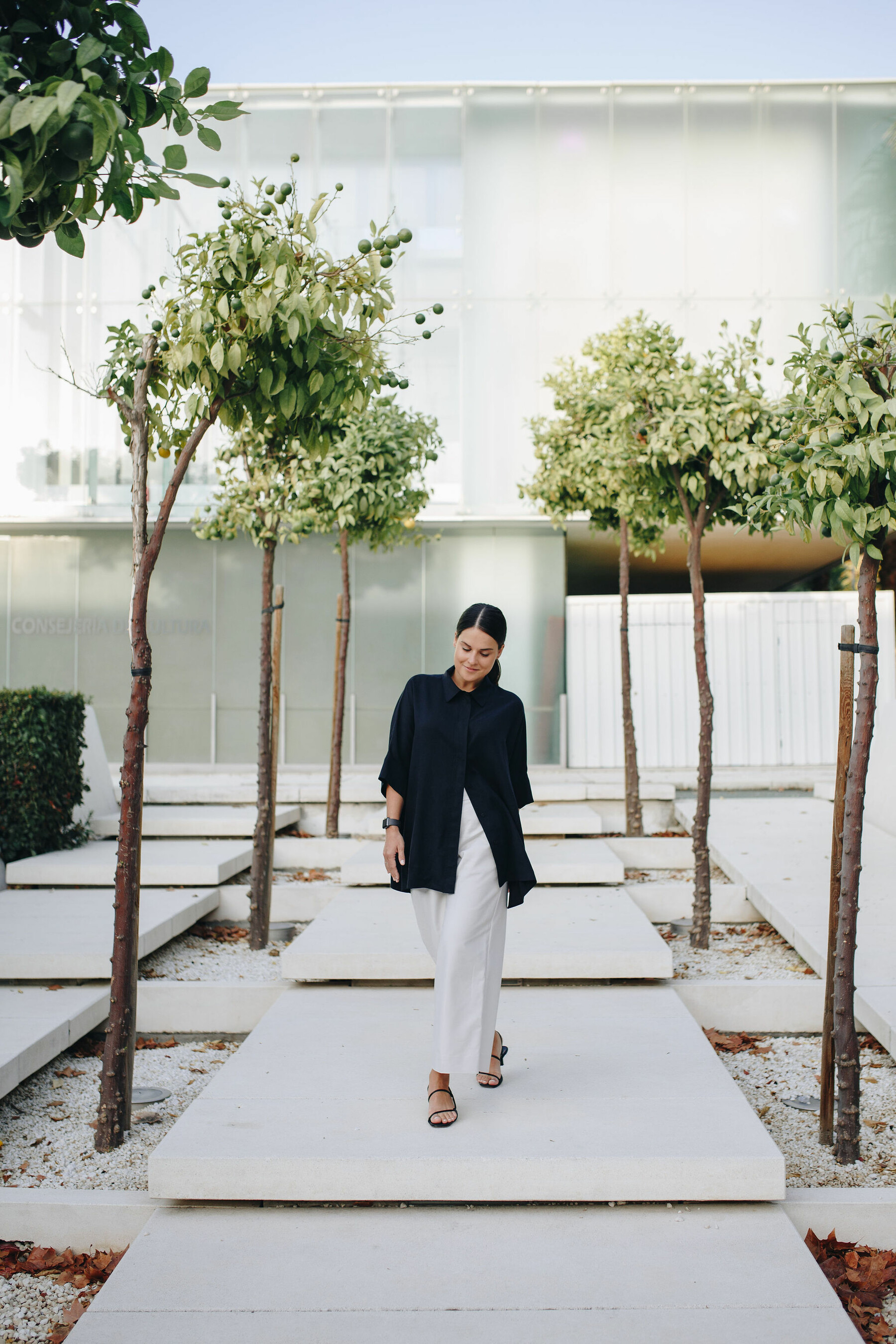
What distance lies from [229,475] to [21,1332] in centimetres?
619

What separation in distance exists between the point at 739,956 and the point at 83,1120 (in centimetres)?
378

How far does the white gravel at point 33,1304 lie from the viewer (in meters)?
2.76

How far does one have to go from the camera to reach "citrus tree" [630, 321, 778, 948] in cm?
595

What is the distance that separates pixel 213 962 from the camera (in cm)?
596

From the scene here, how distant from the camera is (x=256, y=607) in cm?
1459

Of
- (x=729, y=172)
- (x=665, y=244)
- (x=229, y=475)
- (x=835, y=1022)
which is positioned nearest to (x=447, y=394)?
(x=665, y=244)

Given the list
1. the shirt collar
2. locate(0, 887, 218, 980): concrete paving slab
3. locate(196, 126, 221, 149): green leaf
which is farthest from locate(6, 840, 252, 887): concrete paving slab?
locate(196, 126, 221, 149): green leaf

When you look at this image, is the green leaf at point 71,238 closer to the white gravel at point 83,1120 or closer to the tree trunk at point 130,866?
the tree trunk at point 130,866

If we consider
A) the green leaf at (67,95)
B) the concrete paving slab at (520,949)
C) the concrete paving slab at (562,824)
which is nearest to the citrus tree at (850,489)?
the concrete paving slab at (520,949)

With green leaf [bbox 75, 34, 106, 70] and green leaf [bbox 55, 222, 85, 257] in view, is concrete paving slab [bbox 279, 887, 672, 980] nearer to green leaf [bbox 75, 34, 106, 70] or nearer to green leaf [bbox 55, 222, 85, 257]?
green leaf [bbox 55, 222, 85, 257]

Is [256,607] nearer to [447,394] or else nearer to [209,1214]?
[447,394]

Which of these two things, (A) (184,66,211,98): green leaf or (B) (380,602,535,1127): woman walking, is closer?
(A) (184,66,211,98): green leaf

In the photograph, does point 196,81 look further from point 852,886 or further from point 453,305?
point 453,305

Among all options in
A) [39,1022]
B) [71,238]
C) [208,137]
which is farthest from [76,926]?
[208,137]
